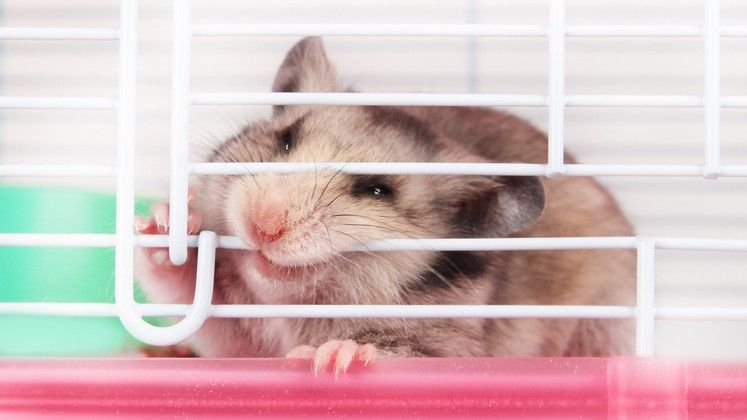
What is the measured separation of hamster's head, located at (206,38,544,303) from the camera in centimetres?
151

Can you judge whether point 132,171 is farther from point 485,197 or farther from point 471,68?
point 471,68

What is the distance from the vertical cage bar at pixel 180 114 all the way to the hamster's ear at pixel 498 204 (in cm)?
65

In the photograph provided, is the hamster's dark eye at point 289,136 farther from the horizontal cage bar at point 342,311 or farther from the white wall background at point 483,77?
the horizontal cage bar at point 342,311

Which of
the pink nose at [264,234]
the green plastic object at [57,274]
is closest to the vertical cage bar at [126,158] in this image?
the pink nose at [264,234]

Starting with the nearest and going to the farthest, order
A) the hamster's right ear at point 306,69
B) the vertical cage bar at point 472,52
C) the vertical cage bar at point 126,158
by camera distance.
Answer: the vertical cage bar at point 126,158 < the hamster's right ear at point 306,69 < the vertical cage bar at point 472,52

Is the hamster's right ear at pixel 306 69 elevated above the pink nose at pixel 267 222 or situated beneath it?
elevated above

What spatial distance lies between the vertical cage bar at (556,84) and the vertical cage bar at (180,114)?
518 millimetres

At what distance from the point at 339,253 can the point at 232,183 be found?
0.27 metres

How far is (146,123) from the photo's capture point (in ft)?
7.57

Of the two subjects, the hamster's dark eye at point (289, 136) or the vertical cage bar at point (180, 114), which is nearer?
the vertical cage bar at point (180, 114)

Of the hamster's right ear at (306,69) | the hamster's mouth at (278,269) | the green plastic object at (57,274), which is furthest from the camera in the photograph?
the green plastic object at (57,274)

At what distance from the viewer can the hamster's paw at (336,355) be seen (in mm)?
1229

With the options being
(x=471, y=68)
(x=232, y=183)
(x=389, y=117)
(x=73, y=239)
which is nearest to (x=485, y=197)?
(x=389, y=117)

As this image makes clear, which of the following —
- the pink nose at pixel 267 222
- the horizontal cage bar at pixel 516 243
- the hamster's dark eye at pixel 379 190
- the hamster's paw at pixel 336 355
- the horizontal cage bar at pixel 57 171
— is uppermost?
the horizontal cage bar at pixel 57 171
